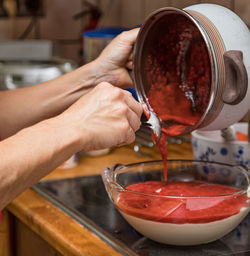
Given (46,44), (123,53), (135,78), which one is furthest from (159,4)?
(135,78)

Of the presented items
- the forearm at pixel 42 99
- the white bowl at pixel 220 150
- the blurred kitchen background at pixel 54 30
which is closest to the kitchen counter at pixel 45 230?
the forearm at pixel 42 99

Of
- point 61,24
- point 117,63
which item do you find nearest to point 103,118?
point 117,63

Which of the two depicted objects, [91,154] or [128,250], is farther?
[91,154]

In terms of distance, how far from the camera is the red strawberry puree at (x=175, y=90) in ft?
2.94

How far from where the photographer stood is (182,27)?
99 cm

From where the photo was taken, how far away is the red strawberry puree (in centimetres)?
90

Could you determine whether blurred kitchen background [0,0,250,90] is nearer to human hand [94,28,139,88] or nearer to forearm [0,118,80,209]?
human hand [94,28,139,88]

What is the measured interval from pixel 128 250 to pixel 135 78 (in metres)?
0.36

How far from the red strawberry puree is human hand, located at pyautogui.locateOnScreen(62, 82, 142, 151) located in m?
0.13

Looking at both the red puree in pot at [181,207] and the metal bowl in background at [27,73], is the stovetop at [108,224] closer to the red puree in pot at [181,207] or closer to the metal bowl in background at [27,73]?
the red puree in pot at [181,207]

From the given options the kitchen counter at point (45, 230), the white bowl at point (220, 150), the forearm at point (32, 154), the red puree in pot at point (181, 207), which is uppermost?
the forearm at point (32, 154)

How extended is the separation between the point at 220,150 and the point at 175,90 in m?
0.22

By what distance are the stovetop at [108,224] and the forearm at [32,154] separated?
0.73 ft

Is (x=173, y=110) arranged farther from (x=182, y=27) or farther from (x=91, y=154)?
(x=91, y=154)
